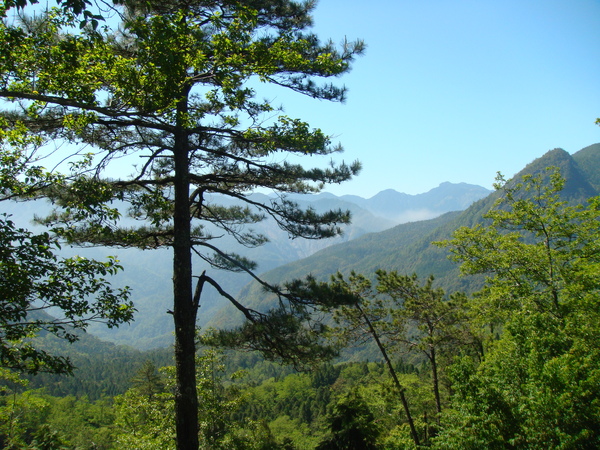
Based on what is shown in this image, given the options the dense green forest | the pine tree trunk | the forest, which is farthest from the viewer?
the dense green forest

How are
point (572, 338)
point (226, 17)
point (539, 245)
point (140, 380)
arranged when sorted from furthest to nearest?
point (140, 380), point (539, 245), point (572, 338), point (226, 17)

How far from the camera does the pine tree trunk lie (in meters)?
5.44

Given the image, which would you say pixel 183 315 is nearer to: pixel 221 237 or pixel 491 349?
pixel 221 237

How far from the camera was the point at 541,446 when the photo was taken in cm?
647

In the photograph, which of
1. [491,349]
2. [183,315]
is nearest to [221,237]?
[183,315]

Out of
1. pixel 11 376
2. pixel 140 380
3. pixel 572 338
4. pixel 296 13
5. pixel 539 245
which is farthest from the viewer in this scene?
pixel 140 380

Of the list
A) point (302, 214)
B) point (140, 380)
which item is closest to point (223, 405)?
point (302, 214)

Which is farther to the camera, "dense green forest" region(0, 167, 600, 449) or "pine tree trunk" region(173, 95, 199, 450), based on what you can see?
"dense green forest" region(0, 167, 600, 449)

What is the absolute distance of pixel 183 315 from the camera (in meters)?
5.68

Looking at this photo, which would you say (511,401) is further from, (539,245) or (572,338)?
(539,245)

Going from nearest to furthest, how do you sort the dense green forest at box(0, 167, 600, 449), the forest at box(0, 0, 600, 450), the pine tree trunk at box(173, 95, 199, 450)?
1. the forest at box(0, 0, 600, 450)
2. the pine tree trunk at box(173, 95, 199, 450)
3. the dense green forest at box(0, 167, 600, 449)

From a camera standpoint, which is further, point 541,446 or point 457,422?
point 457,422

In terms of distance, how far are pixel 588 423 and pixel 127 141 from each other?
10.3 m

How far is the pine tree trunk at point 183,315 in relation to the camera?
544cm
